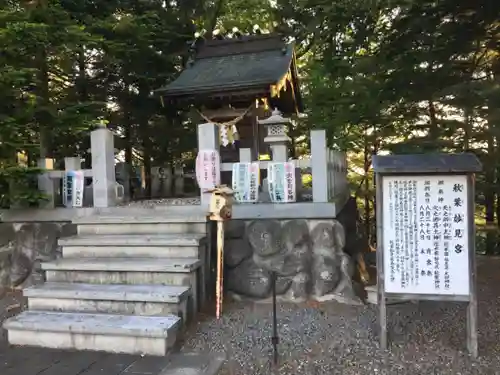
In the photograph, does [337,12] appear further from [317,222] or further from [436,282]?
[436,282]

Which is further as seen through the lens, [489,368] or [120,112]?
[120,112]

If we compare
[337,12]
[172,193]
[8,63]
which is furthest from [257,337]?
[172,193]

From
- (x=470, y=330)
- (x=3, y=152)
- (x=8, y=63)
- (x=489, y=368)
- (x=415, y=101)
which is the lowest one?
(x=489, y=368)

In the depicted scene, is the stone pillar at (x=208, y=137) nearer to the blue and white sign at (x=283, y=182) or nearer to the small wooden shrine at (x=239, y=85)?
the blue and white sign at (x=283, y=182)

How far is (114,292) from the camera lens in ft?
14.7

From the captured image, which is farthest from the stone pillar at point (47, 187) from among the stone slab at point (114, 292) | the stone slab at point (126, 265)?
the stone slab at point (114, 292)

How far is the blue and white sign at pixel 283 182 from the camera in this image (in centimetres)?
589

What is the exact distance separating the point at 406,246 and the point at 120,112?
9.70 meters

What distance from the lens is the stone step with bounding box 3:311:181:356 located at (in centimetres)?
395

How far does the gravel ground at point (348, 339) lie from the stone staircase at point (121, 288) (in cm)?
42

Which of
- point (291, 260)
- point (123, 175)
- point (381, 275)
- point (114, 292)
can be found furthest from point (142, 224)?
point (123, 175)

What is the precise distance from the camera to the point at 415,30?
18.1ft

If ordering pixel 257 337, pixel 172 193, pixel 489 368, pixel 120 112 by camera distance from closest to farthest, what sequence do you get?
pixel 489 368 < pixel 257 337 < pixel 172 193 < pixel 120 112

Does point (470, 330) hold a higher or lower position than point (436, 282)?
→ lower
